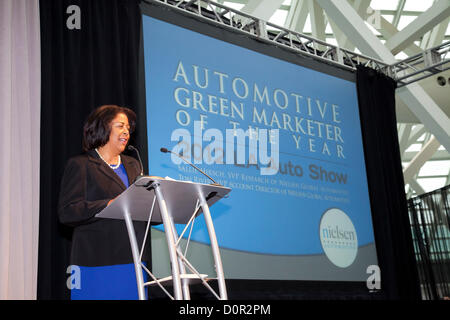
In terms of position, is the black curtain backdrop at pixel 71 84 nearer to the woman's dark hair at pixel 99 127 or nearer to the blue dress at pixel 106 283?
the woman's dark hair at pixel 99 127

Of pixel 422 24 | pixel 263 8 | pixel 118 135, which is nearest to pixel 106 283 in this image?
pixel 118 135

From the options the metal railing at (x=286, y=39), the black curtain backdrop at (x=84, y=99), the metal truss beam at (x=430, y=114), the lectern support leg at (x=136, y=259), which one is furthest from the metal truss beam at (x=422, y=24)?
the lectern support leg at (x=136, y=259)

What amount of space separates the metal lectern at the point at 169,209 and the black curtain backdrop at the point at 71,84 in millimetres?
1237

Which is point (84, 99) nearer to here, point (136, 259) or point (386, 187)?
point (136, 259)

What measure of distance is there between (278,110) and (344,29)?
5.71 ft

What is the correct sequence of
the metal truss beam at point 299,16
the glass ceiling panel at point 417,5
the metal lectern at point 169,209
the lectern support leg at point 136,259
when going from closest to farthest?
the metal lectern at point 169,209 < the lectern support leg at point 136,259 < the metal truss beam at point 299,16 < the glass ceiling panel at point 417,5

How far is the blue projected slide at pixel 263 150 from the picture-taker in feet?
13.0

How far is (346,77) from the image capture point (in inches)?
218

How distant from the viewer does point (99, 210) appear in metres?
2.10

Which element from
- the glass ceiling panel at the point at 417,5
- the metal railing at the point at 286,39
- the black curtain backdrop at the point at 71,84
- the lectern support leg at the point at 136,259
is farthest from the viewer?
the glass ceiling panel at the point at 417,5

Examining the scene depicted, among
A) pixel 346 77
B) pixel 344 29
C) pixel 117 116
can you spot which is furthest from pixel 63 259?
pixel 344 29

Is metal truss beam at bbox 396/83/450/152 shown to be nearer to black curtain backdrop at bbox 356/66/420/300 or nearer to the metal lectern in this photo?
black curtain backdrop at bbox 356/66/420/300

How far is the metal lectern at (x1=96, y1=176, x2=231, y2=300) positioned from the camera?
190cm

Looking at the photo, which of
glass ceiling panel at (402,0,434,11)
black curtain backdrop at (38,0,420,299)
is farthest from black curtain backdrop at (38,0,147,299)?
glass ceiling panel at (402,0,434,11)
